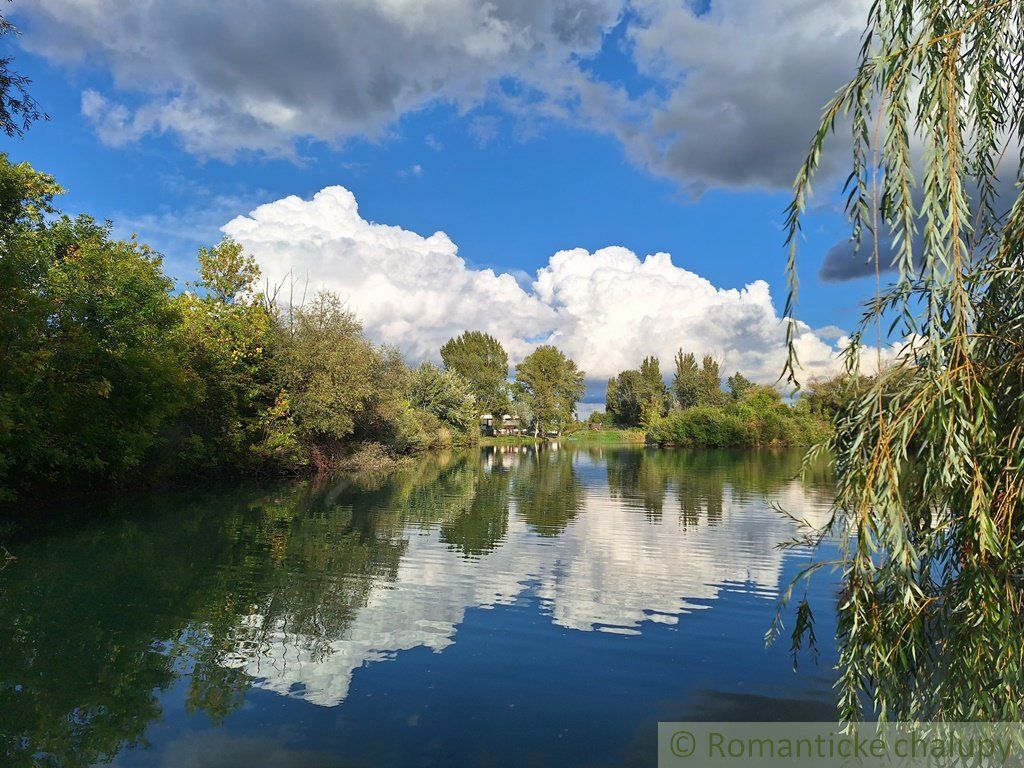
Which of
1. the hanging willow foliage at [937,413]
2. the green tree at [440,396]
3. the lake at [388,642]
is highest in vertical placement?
the green tree at [440,396]

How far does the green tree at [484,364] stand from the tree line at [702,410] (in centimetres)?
2476

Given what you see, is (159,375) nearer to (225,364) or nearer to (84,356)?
(84,356)

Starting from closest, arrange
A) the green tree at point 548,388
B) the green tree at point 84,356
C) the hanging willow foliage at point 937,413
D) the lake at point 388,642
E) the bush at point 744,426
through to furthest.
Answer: the hanging willow foliage at point 937,413 < the lake at point 388,642 < the green tree at point 84,356 < the bush at point 744,426 < the green tree at point 548,388

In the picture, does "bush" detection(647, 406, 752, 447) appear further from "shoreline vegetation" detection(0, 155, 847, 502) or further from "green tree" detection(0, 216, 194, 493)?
"green tree" detection(0, 216, 194, 493)

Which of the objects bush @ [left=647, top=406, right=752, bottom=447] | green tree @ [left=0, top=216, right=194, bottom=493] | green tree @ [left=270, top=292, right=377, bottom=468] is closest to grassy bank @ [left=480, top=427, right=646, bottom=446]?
bush @ [left=647, top=406, right=752, bottom=447]

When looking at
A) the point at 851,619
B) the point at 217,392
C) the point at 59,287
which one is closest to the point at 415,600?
the point at 851,619

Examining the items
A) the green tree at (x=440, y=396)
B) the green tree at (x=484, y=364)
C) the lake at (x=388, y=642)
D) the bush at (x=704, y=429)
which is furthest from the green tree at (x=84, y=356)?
the green tree at (x=484, y=364)

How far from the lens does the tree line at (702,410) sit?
81.1 m

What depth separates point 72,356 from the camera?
710 inches

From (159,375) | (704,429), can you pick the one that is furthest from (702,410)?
(159,375)

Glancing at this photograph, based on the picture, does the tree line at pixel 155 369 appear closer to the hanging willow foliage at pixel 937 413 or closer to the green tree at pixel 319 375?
the green tree at pixel 319 375

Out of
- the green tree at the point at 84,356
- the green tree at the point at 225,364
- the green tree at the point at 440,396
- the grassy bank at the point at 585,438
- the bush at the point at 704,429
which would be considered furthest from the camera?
the grassy bank at the point at 585,438

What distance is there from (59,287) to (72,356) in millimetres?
2122

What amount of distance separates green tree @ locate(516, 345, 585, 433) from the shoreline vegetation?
42.4 metres
